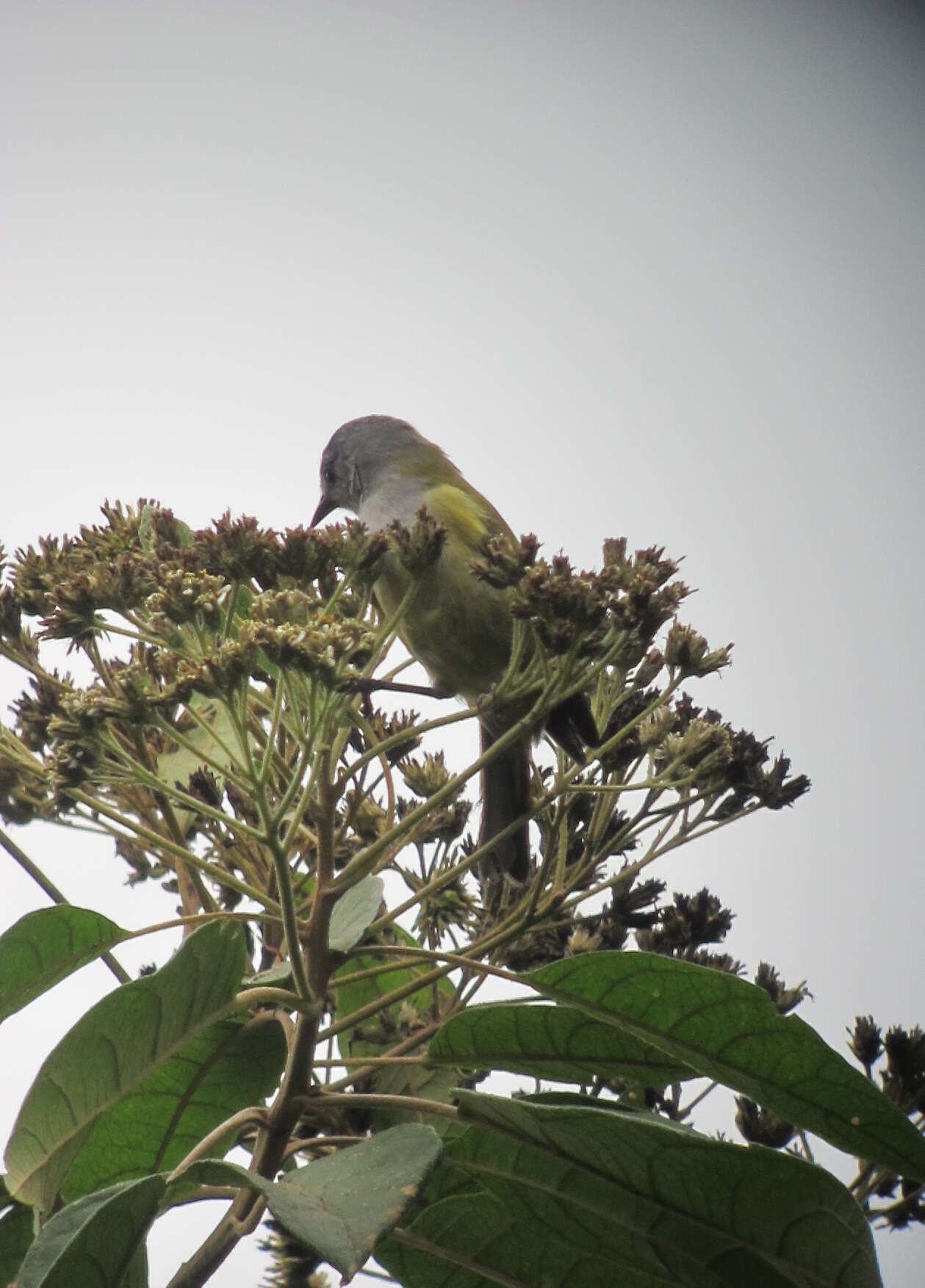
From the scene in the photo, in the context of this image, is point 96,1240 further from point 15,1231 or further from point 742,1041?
point 742,1041

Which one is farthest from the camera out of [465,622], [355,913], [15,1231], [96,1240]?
[465,622]

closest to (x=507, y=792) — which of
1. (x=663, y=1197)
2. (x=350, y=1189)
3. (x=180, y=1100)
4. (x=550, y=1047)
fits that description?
(x=550, y=1047)

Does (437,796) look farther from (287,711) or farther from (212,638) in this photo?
(212,638)

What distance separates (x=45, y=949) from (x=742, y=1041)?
1.14m

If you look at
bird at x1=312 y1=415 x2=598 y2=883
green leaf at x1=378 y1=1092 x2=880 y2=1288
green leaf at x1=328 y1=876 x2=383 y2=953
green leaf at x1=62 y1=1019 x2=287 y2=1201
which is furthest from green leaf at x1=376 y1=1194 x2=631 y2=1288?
bird at x1=312 y1=415 x2=598 y2=883

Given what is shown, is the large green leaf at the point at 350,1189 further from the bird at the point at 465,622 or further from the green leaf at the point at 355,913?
the bird at the point at 465,622

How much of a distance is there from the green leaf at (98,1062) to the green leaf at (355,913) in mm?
222

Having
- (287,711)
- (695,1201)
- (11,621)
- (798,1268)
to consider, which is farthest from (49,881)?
(798,1268)

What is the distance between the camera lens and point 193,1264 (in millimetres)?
1765

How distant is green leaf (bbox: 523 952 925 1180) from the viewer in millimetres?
1865

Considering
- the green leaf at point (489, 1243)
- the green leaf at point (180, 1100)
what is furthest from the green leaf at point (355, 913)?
the green leaf at point (489, 1243)

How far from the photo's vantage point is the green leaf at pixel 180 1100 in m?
2.12

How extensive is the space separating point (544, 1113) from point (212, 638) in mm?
973

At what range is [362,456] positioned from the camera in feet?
15.4
